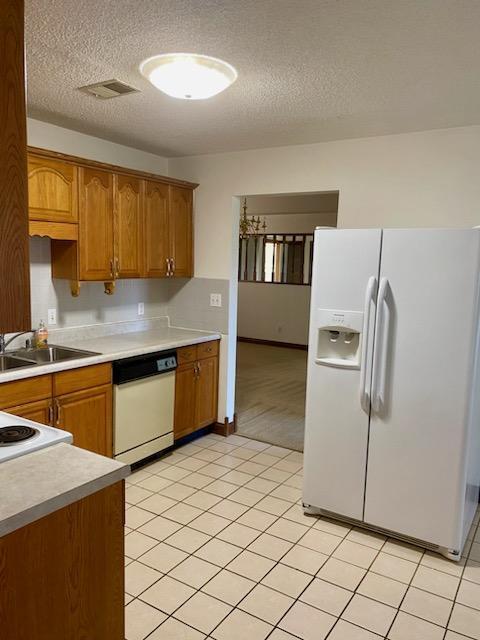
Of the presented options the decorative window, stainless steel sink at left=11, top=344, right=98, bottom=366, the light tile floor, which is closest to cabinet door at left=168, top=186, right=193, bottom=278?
stainless steel sink at left=11, top=344, right=98, bottom=366

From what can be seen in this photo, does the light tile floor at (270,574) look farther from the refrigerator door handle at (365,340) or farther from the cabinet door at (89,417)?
the refrigerator door handle at (365,340)

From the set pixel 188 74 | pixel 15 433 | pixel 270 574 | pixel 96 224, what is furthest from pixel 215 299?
pixel 15 433

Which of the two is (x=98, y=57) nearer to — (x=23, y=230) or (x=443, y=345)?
(x=23, y=230)

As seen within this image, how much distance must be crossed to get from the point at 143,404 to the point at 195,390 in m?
0.62

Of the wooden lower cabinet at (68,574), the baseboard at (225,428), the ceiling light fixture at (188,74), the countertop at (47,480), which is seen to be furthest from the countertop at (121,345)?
the ceiling light fixture at (188,74)

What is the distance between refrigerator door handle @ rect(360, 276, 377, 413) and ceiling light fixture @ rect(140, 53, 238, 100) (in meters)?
1.26

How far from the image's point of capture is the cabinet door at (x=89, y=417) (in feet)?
9.57

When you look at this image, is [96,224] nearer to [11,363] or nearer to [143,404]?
[11,363]

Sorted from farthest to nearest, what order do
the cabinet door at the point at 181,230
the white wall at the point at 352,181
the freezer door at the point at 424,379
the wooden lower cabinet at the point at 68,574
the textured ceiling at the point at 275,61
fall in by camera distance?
the cabinet door at the point at 181,230 < the white wall at the point at 352,181 < the freezer door at the point at 424,379 < the textured ceiling at the point at 275,61 < the wooden lower cabinet at the point at 68,574

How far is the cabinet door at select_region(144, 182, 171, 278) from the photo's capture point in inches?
148

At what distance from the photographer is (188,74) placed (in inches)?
86.0

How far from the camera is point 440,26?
179 centimetres

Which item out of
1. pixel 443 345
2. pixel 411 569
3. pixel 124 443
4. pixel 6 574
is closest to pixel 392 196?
pixel 443 345

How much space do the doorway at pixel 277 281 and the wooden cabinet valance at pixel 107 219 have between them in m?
2.85
